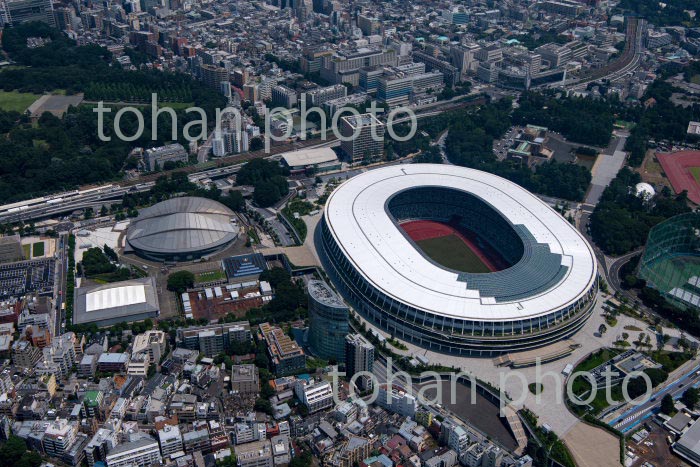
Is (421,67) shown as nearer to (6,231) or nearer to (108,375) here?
(6,231)

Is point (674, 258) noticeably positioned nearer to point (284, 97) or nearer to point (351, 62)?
point (284, 97)

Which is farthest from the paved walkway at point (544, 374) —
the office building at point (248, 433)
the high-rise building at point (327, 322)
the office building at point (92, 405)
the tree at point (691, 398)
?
the office building at point (92, 405)

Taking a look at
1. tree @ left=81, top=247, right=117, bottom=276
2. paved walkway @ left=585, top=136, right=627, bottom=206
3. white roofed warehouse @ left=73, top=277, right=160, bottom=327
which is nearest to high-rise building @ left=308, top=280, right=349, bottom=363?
white roofed warehouse @ left=73, top=277, right=160, bottom=327

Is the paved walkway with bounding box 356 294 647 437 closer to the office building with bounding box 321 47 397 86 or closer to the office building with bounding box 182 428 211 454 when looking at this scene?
the office building with bounding box 182 428 211 454

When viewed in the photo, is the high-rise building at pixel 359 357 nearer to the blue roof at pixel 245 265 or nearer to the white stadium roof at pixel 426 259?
the white stadium roof at pixel 426 259

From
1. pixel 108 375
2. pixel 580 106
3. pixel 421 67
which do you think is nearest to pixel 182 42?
pixel 421 67

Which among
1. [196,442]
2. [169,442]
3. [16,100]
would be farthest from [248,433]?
[16,100]
